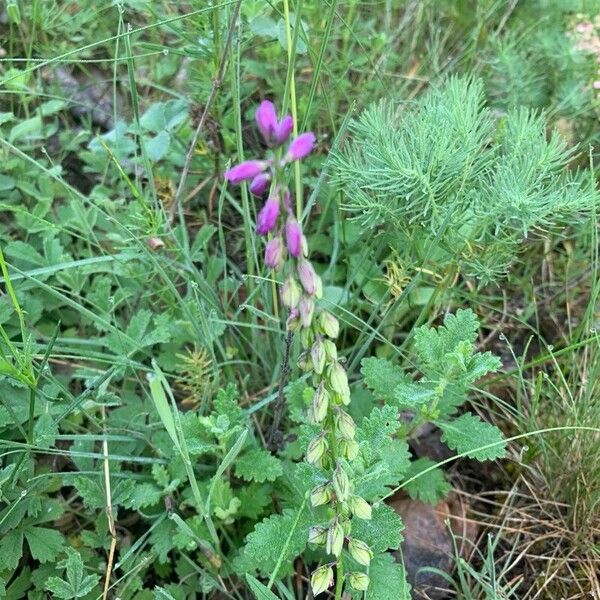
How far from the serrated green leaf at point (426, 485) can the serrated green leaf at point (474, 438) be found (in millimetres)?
154

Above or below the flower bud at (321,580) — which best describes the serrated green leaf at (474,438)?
above

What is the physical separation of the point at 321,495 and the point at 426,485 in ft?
2.04

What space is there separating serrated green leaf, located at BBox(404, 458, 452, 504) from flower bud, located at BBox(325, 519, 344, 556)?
55 centimetres

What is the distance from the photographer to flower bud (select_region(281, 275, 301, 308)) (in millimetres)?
1207

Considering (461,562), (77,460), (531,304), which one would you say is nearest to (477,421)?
(461,562)

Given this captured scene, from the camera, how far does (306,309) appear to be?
1219 millimetres

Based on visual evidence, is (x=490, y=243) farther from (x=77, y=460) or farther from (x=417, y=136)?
(x=77, y=460)

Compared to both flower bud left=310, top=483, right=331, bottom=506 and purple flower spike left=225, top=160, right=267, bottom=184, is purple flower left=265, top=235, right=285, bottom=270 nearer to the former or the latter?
purple flower spike left=225, top=160, right=267, bottom=184

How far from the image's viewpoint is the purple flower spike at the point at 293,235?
1.15m

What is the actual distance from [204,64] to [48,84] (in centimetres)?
81

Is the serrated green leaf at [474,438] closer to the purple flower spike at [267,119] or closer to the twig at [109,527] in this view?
the twig at [109,527]

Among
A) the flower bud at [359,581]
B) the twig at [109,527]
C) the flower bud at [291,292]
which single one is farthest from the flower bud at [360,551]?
the twig at [109,527]

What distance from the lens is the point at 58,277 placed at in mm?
2152

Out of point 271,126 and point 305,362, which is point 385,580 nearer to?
point 305,362
